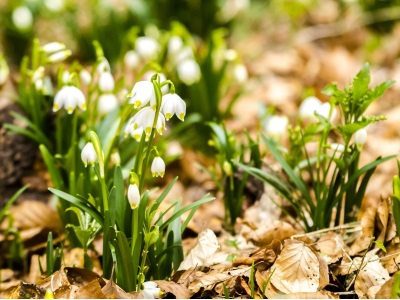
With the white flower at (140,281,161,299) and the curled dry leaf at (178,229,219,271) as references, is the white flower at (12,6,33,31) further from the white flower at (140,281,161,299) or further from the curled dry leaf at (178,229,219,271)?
the white flower at (140,281,161,299)

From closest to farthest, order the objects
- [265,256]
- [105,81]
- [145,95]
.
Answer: [145,95] < [265,256] < [105,81]

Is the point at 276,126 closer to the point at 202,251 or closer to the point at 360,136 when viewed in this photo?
the point at 360,136

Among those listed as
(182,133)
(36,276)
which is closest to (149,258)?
(36,276)

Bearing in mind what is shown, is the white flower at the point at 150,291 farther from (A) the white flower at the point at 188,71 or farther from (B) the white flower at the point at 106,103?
(A) the white flower at the point at 188,71

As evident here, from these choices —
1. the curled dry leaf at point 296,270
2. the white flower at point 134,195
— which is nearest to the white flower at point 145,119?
the white flower at point 134,195

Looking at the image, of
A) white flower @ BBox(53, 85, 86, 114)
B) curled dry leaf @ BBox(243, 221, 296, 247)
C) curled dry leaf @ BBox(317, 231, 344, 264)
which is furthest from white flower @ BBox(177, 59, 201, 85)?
curled dry leaf @ BBox(317, 231, 344, 264)

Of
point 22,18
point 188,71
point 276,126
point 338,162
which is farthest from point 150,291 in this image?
point 22,18
